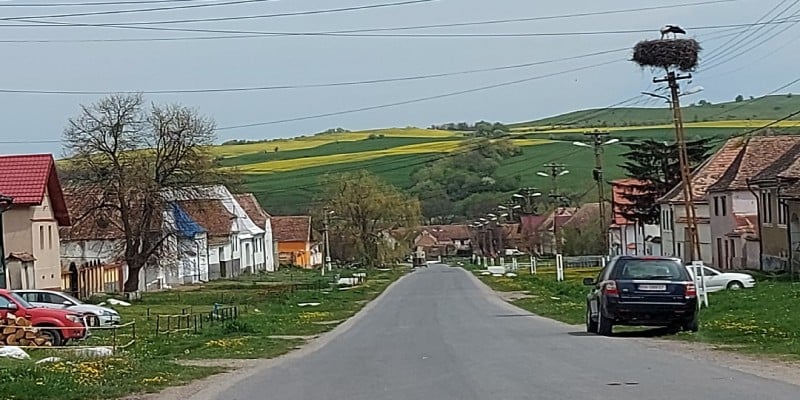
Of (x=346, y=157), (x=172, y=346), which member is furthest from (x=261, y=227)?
(x=172, y=346)

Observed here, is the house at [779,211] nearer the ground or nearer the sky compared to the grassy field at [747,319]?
nearer the sky

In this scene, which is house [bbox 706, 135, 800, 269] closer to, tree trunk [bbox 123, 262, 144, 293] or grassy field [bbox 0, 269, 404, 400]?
grassy field [bbox 0, 269, 404, 400]

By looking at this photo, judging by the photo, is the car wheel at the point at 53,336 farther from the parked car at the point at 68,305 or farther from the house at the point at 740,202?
the house at the point at 740,202

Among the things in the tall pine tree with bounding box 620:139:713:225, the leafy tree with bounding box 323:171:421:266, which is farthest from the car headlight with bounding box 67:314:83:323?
the leafy tree with bounding box 323:171:421:266

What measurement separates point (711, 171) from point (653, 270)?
178ft

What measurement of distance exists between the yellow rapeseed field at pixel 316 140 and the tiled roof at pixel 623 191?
2743 centimetres

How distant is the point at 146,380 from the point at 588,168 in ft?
362

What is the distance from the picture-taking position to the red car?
31.6 m

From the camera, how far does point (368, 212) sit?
12038 cm

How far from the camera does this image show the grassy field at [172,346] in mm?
17288

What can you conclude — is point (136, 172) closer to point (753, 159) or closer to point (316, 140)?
point (753, 159)

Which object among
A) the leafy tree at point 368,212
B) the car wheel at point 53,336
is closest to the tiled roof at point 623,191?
the leafy tree at point 368,212

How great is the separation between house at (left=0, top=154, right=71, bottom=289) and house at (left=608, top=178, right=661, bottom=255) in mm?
47016

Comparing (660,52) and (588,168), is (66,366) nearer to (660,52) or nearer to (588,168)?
(660,52)
